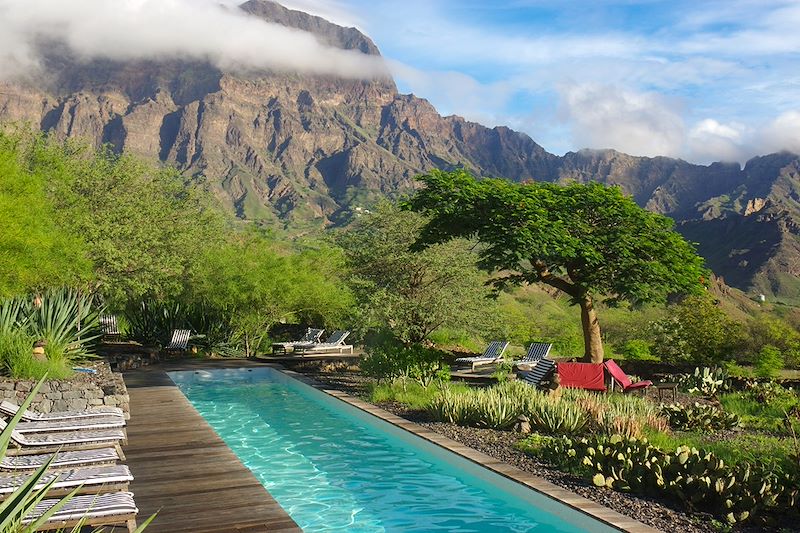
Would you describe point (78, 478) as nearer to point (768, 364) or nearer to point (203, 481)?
point (203, 481)

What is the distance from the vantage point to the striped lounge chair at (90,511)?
13.4ft

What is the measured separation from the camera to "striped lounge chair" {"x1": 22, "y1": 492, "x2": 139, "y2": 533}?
408cm

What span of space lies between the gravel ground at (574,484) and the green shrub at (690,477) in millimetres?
143

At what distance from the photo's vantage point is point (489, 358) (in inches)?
680

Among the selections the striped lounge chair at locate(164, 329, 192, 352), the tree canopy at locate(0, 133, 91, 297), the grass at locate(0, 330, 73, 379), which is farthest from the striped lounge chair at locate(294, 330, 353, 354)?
the grass at locate(0, 330, 73, 379)

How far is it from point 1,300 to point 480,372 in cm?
998

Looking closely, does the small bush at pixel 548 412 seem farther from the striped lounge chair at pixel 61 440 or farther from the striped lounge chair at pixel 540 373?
the striped lounge chair at pixel 61 440

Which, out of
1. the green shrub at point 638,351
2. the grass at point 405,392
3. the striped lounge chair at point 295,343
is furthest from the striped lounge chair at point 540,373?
the striped lounge chair at point 295,343

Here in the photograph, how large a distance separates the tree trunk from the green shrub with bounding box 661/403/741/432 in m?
4.39

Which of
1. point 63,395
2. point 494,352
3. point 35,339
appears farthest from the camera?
point 494,352

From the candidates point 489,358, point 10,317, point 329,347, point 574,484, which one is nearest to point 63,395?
point 10,317

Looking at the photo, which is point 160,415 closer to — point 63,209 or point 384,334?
point 384,334

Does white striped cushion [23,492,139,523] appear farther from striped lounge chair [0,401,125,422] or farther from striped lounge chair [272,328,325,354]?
striped lounge chair [272,328,325,354]

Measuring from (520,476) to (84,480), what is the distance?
150 inches
